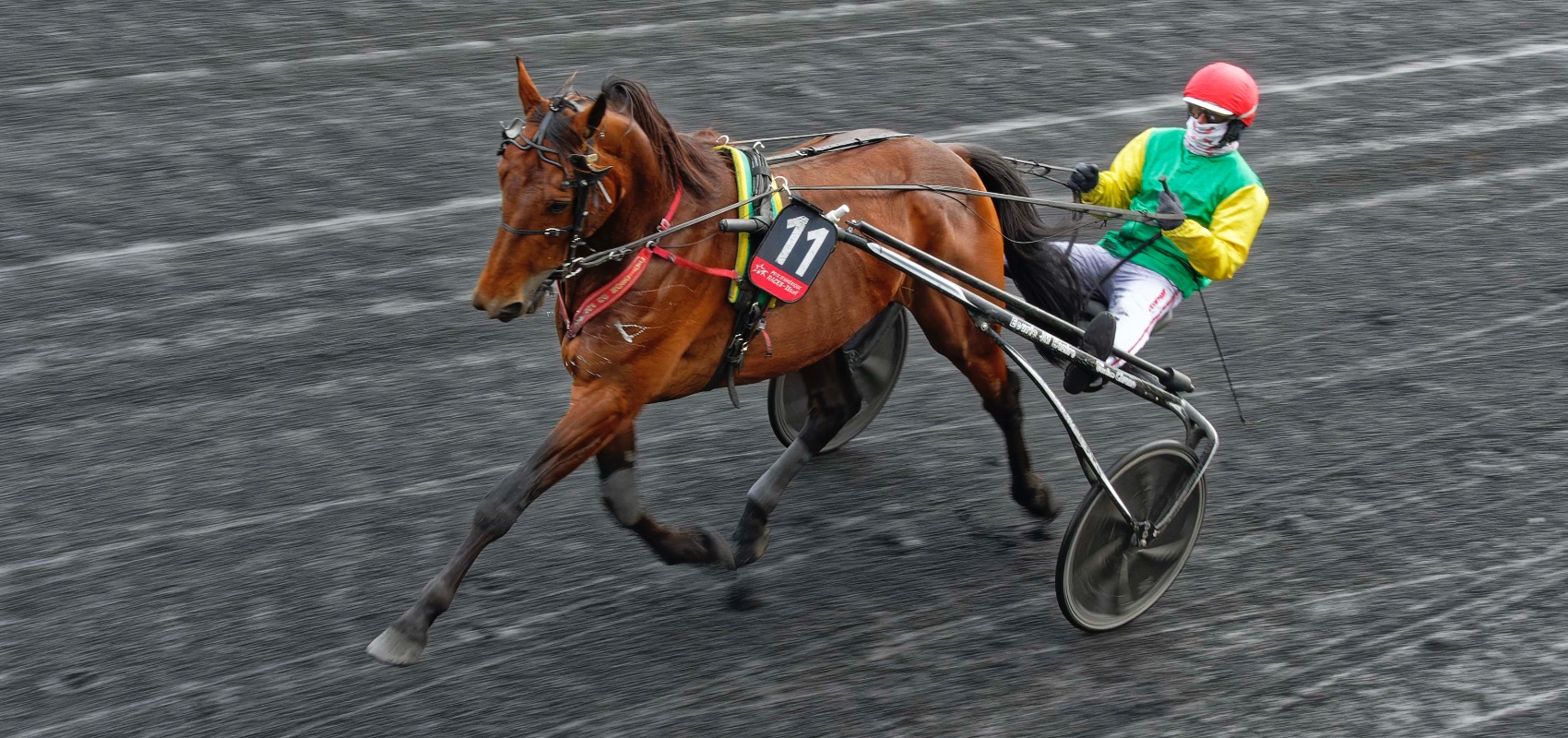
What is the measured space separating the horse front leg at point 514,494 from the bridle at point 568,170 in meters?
0.41

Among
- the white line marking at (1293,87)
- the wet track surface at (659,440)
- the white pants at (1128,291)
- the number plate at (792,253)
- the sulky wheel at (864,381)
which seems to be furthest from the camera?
the white line marking at (1293,87)

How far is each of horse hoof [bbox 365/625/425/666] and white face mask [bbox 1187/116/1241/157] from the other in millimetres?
2928

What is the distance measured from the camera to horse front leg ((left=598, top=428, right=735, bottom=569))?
429 centimetres

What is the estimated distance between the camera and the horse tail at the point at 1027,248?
4.89 metres

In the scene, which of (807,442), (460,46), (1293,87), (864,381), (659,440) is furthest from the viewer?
(1293,87)

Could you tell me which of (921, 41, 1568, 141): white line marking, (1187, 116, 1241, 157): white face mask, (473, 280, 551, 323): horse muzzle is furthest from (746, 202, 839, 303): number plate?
(921, 41, 1568, 141): white line marking

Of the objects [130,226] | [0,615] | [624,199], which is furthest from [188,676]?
[130,226]

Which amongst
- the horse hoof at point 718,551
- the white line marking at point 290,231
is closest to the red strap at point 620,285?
the horse hoof at point 718,551

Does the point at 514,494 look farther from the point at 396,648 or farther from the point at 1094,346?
the point at 1094,346

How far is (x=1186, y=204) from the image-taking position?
4.78m

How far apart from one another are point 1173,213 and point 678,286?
160 cm

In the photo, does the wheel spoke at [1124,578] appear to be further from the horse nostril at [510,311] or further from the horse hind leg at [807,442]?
the horse nostril at [510,311]

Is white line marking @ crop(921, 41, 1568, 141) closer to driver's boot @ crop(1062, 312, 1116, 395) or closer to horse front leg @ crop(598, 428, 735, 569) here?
driver's boot @ crop(1062, 312, 1116, 395)

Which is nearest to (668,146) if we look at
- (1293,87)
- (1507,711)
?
(1507,711)
